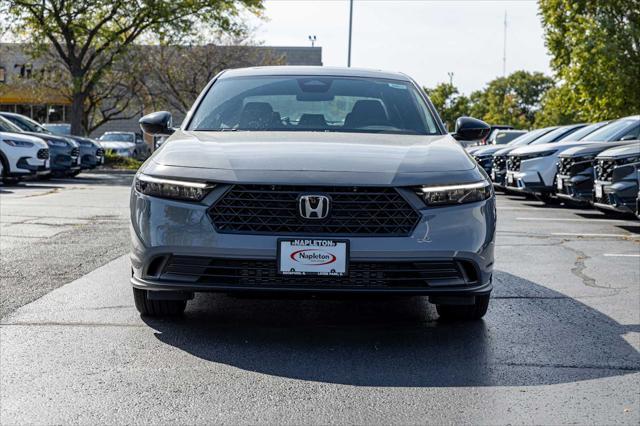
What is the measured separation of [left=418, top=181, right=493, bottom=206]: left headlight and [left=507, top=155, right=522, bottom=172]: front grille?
42.4ft

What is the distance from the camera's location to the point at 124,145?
4234 cm

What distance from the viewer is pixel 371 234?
493 cm

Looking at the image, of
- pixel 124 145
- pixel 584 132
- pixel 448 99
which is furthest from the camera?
pixel 448 99

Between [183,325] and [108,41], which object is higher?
[108,41]

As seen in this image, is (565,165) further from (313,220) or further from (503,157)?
(313,220)

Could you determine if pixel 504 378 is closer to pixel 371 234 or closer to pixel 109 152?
pixel 371 234

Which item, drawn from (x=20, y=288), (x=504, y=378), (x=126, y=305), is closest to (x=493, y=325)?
(x=504, y=378)

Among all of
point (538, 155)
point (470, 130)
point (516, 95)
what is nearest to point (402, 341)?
point (470, 130)

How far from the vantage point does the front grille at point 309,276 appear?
16.2 feet

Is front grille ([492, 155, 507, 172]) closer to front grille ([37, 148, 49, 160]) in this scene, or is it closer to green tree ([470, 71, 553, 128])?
front grille ([37, 148, 49, 160])

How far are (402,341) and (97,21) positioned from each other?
31.0 m

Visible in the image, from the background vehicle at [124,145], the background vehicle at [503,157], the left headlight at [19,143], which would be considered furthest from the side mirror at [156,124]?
the background vehicle at [124,145]

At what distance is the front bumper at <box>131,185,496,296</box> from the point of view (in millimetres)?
4895

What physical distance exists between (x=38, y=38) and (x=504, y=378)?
31151 mm
